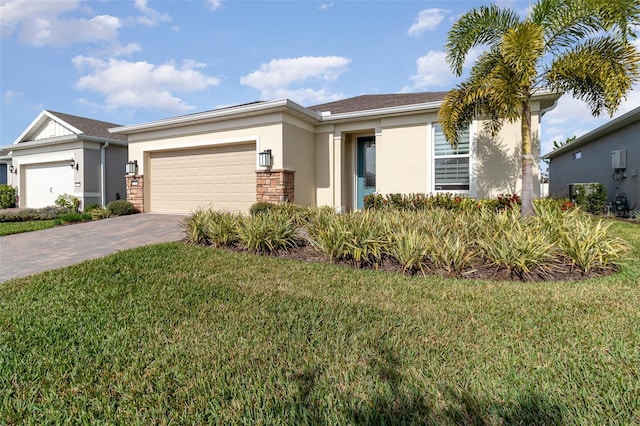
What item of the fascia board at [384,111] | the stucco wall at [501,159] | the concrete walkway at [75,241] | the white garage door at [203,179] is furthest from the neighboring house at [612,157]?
the concrete walkway at [75,241]

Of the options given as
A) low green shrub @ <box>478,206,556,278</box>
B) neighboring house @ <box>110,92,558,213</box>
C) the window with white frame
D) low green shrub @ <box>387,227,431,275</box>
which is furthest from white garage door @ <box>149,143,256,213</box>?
low green shrub @ <box>478,206,556,278</box>

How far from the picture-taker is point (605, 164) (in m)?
12.6

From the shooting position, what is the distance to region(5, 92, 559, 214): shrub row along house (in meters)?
9.34

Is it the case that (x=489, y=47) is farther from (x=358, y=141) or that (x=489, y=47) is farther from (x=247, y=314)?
(x=247, y=314)

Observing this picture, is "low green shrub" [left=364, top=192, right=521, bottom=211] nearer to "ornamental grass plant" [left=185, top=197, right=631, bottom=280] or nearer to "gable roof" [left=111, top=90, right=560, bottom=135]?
"ornamental grass plant" [left=185, top=197, right=631, bottom=280]

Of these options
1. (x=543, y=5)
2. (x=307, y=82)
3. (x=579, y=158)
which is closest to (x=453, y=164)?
(x=543, y=5)

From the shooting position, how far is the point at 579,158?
50.7 feet

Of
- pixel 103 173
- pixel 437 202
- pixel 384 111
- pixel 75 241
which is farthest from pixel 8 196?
pixel 437 202

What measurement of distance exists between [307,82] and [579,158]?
13718 mm

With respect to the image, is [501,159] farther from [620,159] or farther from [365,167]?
[620,159]

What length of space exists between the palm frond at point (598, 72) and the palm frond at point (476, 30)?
4.63 feet

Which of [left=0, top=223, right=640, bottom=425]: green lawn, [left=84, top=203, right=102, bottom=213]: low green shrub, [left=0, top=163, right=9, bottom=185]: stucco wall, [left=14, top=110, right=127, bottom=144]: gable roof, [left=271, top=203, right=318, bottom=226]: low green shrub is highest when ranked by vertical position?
[left=14, top=110, right=127, bottom=144]: gable roof

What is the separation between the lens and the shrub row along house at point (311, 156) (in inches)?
368

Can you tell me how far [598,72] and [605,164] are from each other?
8201 millimetres
